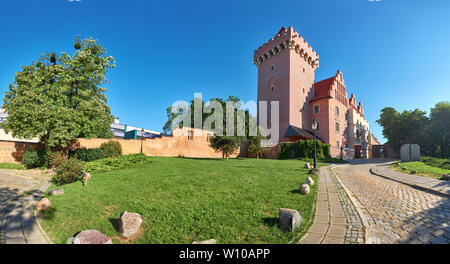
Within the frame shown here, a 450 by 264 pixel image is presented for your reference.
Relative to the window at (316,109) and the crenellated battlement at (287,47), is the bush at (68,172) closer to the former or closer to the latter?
the crenellated battlement at (287,47)

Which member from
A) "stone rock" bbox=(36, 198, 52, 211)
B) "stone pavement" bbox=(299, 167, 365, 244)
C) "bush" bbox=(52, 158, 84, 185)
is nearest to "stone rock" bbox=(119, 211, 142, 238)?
"stone rock" bbox=(36, 198, 52, 211)

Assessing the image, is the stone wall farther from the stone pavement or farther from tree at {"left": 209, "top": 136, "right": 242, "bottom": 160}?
the stone pavement

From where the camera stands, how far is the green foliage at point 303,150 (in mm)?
22422

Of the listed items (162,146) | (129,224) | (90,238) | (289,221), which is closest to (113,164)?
(129,224)

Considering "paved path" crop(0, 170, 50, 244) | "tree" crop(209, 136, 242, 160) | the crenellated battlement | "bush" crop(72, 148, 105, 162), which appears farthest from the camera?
the crenellated battlement

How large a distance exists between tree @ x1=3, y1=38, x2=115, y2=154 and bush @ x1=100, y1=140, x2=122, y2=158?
9.12ft

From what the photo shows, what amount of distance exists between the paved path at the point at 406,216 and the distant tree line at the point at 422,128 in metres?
34.6

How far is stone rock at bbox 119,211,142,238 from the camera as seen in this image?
3192 millimetres

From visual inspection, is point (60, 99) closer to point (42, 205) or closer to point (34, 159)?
point (34, 159)

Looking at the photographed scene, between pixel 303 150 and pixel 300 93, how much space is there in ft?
37.8

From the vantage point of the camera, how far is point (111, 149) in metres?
18.0

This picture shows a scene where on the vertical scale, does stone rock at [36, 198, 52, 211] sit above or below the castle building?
below

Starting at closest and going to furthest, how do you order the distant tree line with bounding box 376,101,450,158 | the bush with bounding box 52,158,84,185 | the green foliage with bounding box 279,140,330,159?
1. the bush with bounding box 52,158,84,185
2. the green foliage with bounding box 279,140,330,159
3. the distant tree line with bounding box 376,101,450,158
